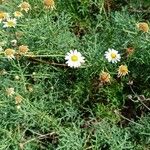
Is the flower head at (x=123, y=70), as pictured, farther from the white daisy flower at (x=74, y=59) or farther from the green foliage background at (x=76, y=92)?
the white daisy flower at (x=74, y=59)

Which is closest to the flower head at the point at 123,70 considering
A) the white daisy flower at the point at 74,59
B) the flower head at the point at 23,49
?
the white daisy flower at the point at 74,59

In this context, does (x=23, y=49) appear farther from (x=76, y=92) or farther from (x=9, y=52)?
(x=76, y=92)

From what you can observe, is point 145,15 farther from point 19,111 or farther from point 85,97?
point 19,111

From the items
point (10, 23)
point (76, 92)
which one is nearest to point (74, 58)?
point (76, 92)

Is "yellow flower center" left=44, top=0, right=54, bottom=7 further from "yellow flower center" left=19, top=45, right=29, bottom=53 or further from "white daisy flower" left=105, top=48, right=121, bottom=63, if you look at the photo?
"white daisy flower" left=105, top=48, right=121, bottom=63

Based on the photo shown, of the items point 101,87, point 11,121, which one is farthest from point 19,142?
point 101,87

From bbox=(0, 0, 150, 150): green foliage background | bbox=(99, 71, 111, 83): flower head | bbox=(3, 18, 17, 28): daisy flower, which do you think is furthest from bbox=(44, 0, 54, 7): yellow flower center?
bbox=(99, 71, 111, 83): flower head
